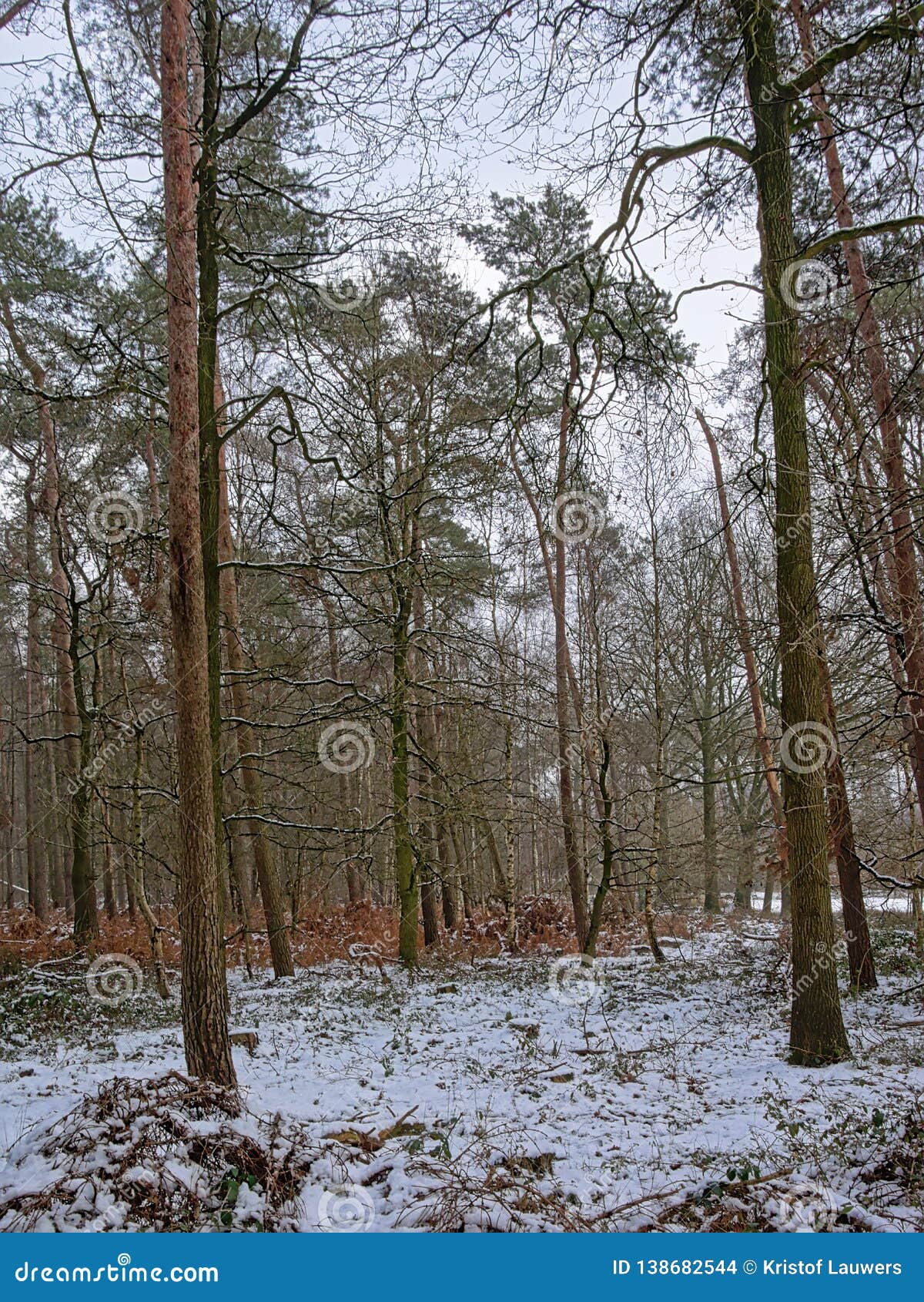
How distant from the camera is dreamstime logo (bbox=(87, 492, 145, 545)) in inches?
329

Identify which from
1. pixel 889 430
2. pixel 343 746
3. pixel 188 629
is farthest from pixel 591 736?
pixel 188 629

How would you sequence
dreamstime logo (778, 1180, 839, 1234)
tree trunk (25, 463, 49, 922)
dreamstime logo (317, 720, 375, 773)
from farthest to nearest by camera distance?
tree trunk (25, 463, 49, 922) → dreamstime logo (317, 720, 375, 773) → dreamstime logo (778, 1180, 839, 1234)

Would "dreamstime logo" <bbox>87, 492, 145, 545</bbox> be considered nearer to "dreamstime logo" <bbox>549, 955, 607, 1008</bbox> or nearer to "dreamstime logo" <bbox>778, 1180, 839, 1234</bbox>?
"dreamstime logo" <bbox>778, 1180, 839, 1234</bbox>

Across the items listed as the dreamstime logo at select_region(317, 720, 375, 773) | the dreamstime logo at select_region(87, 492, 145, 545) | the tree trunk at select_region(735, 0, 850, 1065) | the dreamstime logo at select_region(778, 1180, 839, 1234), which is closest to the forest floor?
the dreamstime logo at select_region(778, 1180, 839, 1234)

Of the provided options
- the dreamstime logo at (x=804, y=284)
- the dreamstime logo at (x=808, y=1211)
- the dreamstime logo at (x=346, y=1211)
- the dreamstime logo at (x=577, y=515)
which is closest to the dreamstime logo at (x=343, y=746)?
the dreamstime logo at (x=577, y=515)

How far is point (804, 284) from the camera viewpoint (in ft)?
23.3

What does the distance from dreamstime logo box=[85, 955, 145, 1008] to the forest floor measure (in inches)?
10.1

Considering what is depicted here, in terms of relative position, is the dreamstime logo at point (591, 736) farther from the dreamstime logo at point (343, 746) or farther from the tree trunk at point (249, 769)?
the tree trunk at point (249, 769)

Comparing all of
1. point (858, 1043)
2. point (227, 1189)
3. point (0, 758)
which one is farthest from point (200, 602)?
point (0, 758)

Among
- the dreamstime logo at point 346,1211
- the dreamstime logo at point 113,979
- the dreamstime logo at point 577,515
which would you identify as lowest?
the dreamstime logo at point 113,979

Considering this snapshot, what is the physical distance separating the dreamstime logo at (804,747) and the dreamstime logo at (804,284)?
343cm

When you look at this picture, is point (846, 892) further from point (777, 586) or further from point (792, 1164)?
point (792, 1164)

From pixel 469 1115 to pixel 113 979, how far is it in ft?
25.3

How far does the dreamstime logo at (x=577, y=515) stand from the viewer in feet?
22.6
